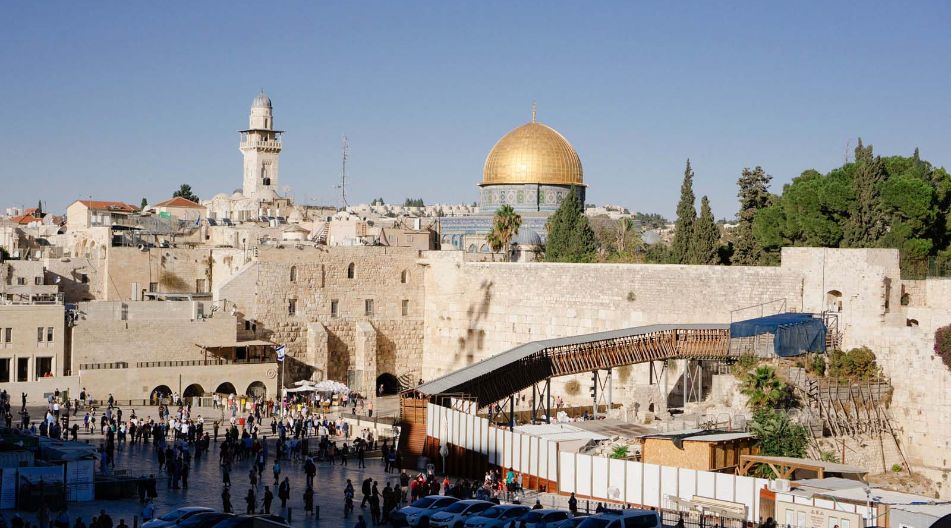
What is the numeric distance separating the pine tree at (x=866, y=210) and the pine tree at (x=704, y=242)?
14.2ft

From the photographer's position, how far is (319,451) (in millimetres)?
26234

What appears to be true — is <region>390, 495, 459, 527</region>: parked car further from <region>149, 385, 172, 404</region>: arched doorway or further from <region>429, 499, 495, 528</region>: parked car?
<region>149, 385, 172, 404</region>: arched doorway

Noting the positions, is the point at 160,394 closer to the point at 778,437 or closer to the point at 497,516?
the point at 778,437

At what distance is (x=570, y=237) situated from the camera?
1556 inches

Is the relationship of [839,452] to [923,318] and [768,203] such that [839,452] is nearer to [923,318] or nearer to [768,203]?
[923,318]

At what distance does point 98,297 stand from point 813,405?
25.6 m

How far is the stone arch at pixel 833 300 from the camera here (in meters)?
29.2

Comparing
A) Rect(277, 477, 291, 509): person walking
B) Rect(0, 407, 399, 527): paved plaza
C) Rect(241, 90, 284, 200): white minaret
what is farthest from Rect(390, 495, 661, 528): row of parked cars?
Rect(241, 90, 284, 200): white minaret

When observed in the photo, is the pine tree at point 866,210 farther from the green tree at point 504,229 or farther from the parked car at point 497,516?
the parked car at point 497,516

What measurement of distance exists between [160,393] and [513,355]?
11.8m

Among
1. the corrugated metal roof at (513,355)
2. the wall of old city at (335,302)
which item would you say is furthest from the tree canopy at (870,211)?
the wall of old city at (335,302)

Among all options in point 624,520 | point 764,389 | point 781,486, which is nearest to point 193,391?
point 764,389

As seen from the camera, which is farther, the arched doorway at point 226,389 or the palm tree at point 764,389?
the arched doorway at point 226,389

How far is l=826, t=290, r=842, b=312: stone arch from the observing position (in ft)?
95.9
